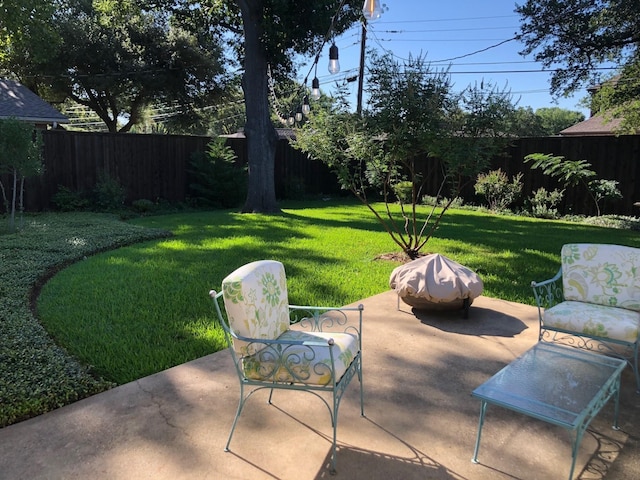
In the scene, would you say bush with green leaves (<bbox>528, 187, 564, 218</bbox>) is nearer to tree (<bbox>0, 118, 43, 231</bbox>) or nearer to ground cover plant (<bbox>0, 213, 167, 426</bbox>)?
ground cover plant (<bbox>0, 213, 167, 426</bbox>)

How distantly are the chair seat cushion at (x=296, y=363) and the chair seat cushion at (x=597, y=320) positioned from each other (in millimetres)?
1851

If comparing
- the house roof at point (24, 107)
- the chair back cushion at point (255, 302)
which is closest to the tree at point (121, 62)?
the house roof at point (24, 107)

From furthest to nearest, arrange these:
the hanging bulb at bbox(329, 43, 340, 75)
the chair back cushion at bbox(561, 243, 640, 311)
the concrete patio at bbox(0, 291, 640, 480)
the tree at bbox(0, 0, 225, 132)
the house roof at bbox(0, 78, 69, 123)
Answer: the tree at bbox(0, 0, 225, 132), the house roof at bbox(0, 78, 69, 123), the hanging bulb at bbox(329, 43, 340, 75), the chair back cushion at bbox(561, 243, 640, 311), the concrete patio at bbox(0, 291, 640, 480)

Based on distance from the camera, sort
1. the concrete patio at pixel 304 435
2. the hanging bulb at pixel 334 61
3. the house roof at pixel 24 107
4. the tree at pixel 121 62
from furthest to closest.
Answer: the tree at pixel 121 62
the house roof at pixel 24 107
the hanging bulb at pixel 334 61
the concrete patio at pixel 304 435

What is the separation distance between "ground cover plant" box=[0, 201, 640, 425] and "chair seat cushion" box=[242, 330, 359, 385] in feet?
4.16

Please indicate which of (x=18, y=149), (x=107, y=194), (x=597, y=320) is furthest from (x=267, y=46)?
(x=597, y=320)

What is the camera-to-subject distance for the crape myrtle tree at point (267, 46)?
1152cm

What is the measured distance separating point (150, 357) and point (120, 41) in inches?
920

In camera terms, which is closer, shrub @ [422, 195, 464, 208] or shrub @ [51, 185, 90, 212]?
shrub @ [51, 185, 90, 212]

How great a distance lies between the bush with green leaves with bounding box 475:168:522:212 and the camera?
13086 mm

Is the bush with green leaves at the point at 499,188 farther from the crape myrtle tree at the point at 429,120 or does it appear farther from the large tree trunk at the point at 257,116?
the crape myrtle tree at the point at 429,120

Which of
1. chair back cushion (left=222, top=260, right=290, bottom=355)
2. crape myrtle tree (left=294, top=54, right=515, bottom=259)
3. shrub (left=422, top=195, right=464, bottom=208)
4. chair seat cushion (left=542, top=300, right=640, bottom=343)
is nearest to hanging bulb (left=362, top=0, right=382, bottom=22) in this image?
crape myrtle tree (left=294, top=54, right=515, bottom=259)

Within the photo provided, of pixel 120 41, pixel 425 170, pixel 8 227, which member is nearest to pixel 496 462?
pixel 8 227

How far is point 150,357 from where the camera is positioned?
3641 millimetres
